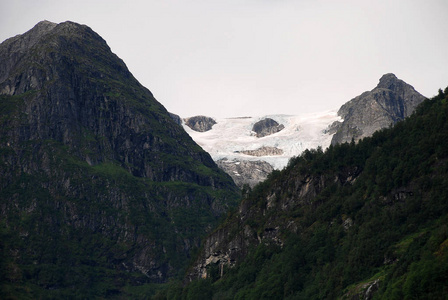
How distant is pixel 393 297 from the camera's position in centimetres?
12638

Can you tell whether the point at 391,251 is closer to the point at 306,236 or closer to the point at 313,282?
the point at 313,282

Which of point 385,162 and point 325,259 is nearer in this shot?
point 325,259

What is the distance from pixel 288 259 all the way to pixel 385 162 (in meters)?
41.1

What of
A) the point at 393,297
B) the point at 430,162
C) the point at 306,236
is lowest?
the point at 393,297

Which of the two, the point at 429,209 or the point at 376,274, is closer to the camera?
the point at 376,274

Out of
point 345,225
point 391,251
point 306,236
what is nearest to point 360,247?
point 391,251

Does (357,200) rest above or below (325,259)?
above

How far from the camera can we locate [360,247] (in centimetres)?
16350

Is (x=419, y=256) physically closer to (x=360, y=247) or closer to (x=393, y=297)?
(x=393, y=297)

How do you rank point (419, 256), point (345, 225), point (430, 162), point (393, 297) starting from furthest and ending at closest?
point (345, 225) → point (430, 162) → point (419, 256) → point (393, 297)

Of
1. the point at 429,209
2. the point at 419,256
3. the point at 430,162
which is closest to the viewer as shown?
the point at 419,256

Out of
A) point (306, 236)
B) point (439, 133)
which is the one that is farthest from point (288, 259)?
point (439, 133)

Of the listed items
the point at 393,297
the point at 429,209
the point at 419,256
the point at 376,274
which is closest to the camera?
the point at 393,297

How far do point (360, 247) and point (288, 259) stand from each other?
33.0m
